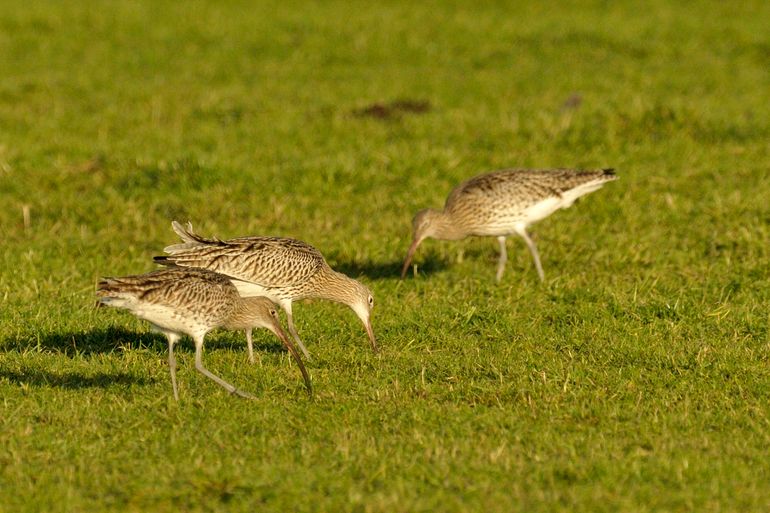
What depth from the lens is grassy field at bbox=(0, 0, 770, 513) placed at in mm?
6793

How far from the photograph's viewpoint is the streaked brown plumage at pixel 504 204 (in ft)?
38.6

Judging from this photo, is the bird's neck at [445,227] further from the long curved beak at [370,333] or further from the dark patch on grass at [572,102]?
the dark patch on grass at [572,102]

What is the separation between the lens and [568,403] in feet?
25.8

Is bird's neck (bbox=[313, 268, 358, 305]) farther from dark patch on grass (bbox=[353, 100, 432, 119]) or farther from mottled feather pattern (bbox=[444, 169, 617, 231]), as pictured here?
dark patch on grass (bbox=[353, 100, 432, 119])

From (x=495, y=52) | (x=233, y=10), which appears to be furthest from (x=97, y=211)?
(x=233, y=10)

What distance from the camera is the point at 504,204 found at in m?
11.8

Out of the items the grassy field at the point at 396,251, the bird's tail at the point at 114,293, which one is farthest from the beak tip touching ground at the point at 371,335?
the bird's tail at the point at 114,293

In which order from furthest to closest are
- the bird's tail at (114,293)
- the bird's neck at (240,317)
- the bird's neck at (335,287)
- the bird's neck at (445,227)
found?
the bird's neck at (445,227)
the bird's neck at (335,287)
the bird's neck at (240,317)
the bird's tail at (114,293)

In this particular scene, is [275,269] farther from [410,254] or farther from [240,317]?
[410,254]

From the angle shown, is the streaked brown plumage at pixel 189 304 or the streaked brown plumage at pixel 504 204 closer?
the streaked brown plumage at pixel 189 304

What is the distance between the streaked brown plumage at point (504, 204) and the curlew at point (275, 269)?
176 cm

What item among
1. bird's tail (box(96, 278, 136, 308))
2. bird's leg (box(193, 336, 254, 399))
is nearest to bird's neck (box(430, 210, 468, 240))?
bird's leg (box(193, 336, 254, 399))

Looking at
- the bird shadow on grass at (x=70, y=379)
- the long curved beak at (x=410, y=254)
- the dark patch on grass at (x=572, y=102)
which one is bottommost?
the long curved beak at (x=410, y=254)

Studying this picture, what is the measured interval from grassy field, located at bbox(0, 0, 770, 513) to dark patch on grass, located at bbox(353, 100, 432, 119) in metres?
0.08
